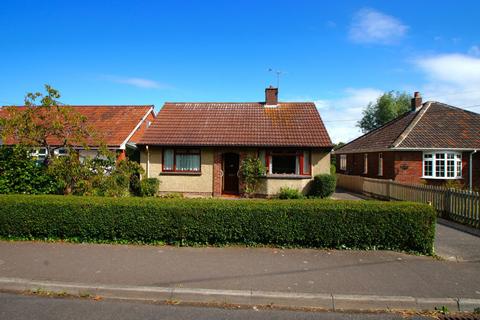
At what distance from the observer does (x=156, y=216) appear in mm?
7418

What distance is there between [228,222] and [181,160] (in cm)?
1028

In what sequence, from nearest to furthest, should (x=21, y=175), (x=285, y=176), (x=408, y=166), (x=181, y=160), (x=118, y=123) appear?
(x=21, y=175)
(x=285, y=176)
(x=181, y=160)
(x=408, y=166)
(x=118, y=123)

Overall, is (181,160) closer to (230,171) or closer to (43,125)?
Result: (230,171)

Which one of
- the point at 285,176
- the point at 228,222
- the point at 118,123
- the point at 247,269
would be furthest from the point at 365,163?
the point at 247,269

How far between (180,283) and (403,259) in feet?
14.7

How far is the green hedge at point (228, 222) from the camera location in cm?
721

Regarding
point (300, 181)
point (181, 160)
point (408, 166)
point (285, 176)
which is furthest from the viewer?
point (408, 166)

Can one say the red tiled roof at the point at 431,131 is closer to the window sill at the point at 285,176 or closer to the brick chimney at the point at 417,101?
the brick chimney at the point at 417,101

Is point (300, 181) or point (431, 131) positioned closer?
point (300, 181)

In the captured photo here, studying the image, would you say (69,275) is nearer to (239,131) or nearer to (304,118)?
(239,131)

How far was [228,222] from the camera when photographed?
24.1 feet

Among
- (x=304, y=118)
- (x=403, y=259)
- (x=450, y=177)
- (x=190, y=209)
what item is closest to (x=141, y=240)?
(x=190, y=209)

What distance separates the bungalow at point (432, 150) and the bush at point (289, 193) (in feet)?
20.0

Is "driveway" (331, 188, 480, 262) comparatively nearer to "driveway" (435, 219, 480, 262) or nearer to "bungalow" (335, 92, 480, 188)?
"driveway" (435, 219, 480, 262)
